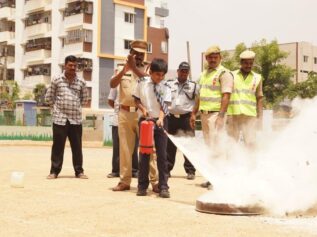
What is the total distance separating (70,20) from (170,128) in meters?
43.9

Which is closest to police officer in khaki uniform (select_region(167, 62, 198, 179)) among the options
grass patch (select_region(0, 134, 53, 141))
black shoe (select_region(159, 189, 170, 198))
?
black shoe (select_region(159, 189, 170, 198))

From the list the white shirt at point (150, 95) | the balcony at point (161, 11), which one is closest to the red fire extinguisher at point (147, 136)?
the white shirt at point (150, 95)

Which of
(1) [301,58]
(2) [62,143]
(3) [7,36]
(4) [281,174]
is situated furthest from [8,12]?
(4) [281,174]

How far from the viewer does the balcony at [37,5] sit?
184 ft

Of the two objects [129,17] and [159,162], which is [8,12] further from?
[159,162]

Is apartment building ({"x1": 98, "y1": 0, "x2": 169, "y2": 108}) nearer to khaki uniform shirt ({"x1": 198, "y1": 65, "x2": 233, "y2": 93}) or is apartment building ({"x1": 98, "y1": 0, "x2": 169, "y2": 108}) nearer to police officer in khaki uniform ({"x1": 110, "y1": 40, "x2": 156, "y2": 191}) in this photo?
khaki uniform shirt ({"x1": 198, "y1": 65, "x2": 233, "y2": 93})

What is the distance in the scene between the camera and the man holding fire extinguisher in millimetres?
8000

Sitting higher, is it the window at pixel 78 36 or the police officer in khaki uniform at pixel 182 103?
the window at pixel 78 36

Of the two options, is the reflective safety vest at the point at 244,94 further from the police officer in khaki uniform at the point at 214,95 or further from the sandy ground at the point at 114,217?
the sandy ground at the point at 114,217

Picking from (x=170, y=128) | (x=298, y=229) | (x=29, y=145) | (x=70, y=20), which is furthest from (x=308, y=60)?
(x=298, y=229)

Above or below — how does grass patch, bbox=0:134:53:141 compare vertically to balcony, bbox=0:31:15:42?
below

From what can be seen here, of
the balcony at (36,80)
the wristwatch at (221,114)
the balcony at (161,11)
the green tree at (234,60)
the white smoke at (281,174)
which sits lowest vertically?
the white smoke at (281,174)

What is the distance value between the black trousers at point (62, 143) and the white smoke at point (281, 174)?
3.29m

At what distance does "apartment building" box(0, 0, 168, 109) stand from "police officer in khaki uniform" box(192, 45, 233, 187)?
41.7 meters
